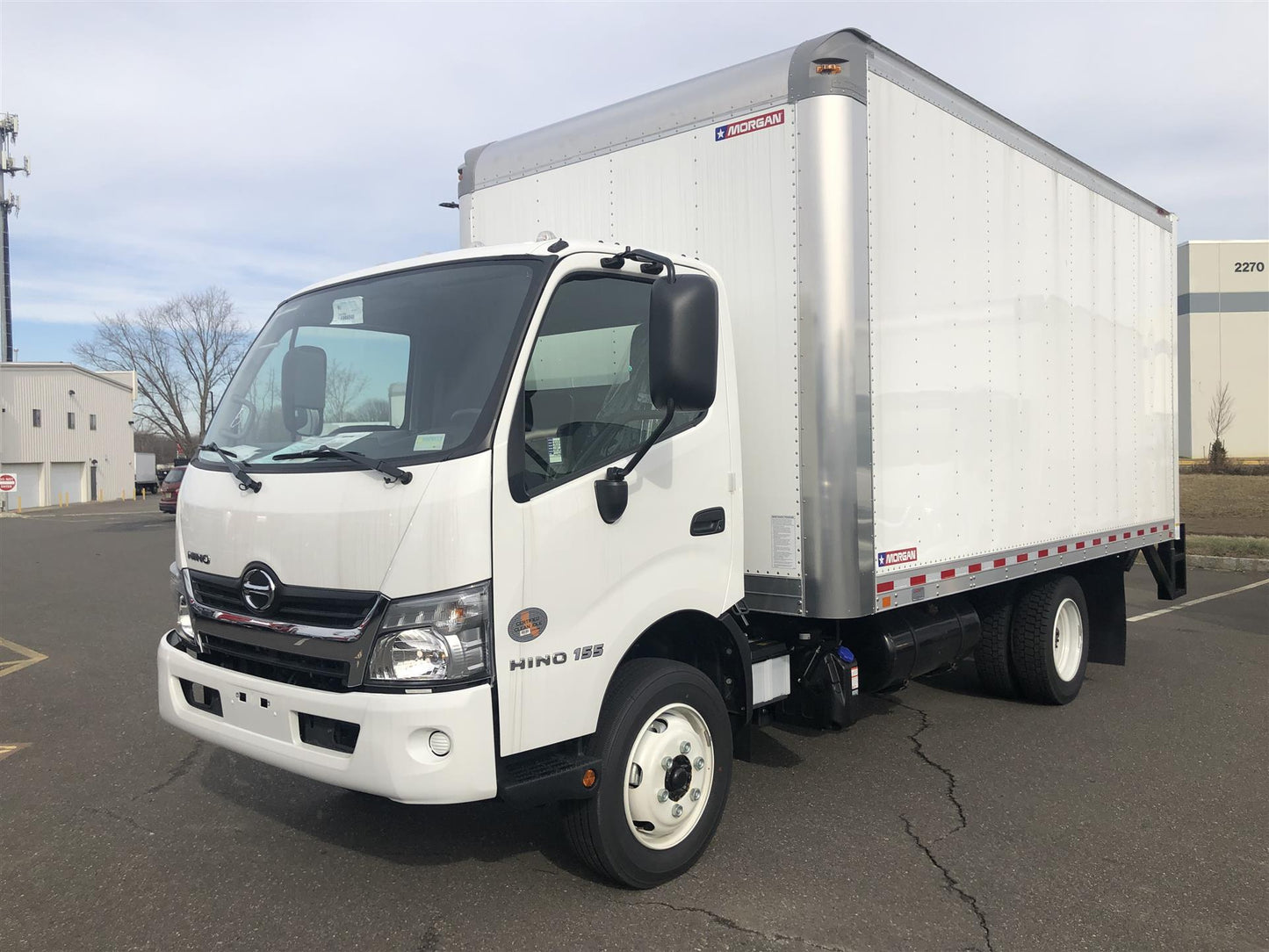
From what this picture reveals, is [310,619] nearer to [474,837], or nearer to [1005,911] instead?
[474,837]

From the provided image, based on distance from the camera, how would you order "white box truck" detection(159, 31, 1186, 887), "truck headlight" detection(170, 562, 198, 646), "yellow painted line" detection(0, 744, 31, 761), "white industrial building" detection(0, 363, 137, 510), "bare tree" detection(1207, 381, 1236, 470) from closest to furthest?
"white box truck" detection(159, 31, 1186, 887)
"truck headlight" detection(170, 562, 198, 646)
"yellow painted line" detection(0, 744, 31, 761)
"bare tree" detection(1207, 381, 1236, 470)
"white industrial building" detection(0, 363, 137, 510)

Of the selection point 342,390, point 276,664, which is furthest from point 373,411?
point 276,664

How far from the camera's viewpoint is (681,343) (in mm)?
3387

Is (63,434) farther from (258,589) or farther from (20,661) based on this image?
(258,589)

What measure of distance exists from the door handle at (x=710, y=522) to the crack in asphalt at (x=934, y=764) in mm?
1783

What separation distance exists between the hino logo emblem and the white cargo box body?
211 cm

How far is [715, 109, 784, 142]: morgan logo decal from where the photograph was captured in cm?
437

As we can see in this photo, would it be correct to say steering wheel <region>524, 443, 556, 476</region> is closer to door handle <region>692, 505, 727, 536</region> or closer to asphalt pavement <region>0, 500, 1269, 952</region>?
door handle <region>692, 505, 727, 536</region>

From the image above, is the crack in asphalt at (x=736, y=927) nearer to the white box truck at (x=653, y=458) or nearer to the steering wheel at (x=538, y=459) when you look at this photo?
the white box truck at (x=653, y=458)

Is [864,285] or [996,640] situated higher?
[864,285]

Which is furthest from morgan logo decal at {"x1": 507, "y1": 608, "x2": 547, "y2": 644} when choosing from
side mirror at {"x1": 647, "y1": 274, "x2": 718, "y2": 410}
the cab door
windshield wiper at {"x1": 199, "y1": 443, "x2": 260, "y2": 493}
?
windshield wiper at {"x1": 199, "y1": 443, "x2": 260, "y2": 493}

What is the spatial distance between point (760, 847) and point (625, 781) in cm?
99

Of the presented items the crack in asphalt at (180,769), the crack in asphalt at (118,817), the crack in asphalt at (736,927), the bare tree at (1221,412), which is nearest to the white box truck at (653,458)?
the crack in asphalt at (736,927)

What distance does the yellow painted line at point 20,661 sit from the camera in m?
8.26
